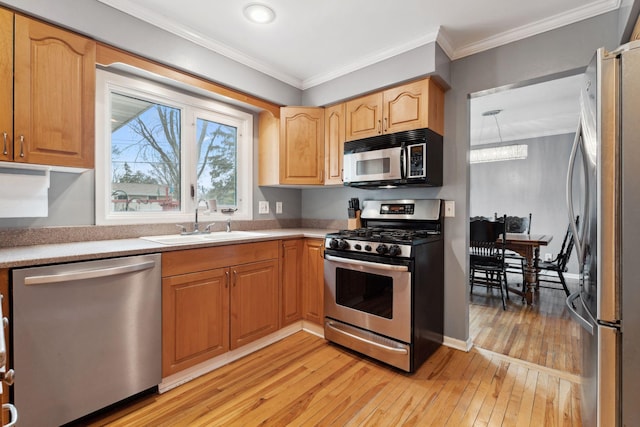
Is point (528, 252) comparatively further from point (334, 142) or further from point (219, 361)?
point (219, 361)

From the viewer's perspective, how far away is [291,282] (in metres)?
2.74

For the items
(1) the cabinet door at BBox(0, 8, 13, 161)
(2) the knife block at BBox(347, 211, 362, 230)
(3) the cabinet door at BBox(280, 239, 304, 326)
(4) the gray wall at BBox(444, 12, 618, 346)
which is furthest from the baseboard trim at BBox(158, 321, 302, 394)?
(1) the cabinet door at BBox(0, 8, 13, 161)

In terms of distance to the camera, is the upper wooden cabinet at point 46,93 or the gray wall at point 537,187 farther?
the gray wall at point 537,187

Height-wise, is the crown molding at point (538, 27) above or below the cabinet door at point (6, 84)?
above

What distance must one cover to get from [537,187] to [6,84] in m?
6.52

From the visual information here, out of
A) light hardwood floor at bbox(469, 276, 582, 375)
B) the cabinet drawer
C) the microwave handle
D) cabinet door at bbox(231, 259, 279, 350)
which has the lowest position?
light hardwood floor at bbox(469, 276, 582, 375)

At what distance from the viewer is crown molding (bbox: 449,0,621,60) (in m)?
1.91

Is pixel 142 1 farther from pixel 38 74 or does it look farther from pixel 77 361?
pixel 77 361

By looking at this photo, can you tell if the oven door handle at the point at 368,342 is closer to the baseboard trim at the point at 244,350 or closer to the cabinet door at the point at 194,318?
the baseboard trim at the point at 244,350

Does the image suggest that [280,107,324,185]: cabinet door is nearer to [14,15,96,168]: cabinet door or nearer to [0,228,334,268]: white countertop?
[0,228,334,268]: white countertop

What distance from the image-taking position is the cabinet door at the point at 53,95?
1592 millimetres

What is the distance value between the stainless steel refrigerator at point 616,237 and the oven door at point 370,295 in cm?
103

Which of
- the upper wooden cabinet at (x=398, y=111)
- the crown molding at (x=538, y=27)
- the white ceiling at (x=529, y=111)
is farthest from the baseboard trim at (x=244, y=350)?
the crown molding at (x=538, y=27)

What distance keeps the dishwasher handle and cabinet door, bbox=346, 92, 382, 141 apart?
1.95m
